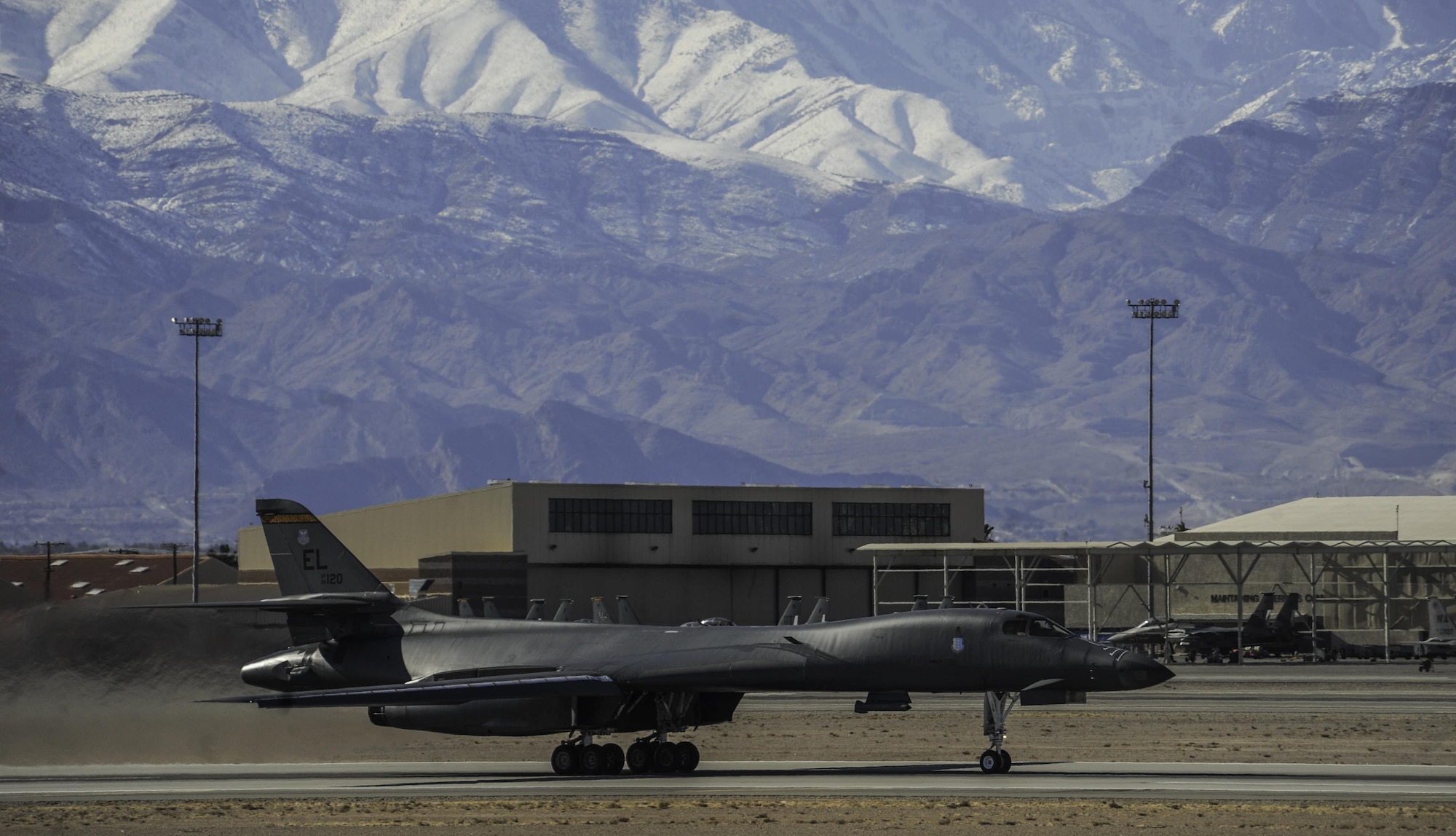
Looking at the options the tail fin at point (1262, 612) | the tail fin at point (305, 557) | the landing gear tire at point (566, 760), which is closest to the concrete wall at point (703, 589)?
the tail fin at point (1262, 612)

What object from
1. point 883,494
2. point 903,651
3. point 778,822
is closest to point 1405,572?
point 883,494

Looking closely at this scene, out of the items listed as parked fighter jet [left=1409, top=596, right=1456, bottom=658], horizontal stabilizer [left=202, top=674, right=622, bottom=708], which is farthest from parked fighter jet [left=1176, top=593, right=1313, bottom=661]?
horizontal stabilizer [left=202, top=674, right=622, bottom=708]

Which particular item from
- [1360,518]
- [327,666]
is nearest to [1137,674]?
[327,666]

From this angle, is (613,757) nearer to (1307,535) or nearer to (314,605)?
(314,605)

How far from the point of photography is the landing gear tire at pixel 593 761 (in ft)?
147

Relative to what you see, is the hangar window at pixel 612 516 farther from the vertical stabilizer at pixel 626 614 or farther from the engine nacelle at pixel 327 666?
the engine nacelle at pixel 327 666

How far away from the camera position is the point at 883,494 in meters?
127

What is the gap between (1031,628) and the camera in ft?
143

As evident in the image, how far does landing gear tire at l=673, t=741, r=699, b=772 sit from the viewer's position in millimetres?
45250

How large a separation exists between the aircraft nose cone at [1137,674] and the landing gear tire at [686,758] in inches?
382

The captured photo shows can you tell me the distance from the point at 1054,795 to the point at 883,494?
8698 centimetres

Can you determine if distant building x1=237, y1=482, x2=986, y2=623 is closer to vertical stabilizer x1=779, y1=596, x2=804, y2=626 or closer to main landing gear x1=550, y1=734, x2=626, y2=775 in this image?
vertical stabilizer x1=779, y1=596, x2=804, y2=626

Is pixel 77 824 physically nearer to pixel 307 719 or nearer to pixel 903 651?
pixel 307 719

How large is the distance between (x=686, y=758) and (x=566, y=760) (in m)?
2.66
